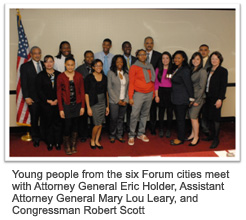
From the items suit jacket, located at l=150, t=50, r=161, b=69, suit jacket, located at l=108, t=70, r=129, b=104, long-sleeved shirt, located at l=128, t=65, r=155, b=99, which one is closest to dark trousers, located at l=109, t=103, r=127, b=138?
suit jacket, located at l=108, t=70, r=129, b=104

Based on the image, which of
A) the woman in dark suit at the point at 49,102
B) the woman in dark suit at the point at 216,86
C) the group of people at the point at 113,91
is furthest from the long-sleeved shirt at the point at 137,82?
the woman in dark suit at the point at 49,102

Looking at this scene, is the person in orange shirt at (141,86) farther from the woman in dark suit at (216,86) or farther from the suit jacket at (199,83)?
the woman in dark suit at (216,86)

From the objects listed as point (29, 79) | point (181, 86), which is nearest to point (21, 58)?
point (29, 79)

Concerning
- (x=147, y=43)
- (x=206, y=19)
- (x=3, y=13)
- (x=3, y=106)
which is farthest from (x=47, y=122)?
(x=206, y=19)

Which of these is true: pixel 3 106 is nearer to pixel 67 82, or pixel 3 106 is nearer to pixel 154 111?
pixel 67 82

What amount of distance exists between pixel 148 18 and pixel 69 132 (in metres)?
2.66

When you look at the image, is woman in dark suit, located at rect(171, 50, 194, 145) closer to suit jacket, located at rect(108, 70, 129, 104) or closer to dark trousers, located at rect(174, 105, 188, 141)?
dark trousers, located at rect(174, 105, 188, 141)

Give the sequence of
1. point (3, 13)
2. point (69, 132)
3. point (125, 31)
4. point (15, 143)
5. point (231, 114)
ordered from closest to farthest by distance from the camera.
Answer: point (3, 13) < point (69, 132) < point (15, 143) < point (125, 31) < point (231, 114)

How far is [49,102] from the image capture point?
3.51 metres

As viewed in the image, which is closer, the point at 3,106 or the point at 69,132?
the point at 3,106

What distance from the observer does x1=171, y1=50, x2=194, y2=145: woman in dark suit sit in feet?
11.8

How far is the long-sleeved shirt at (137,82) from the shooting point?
3.65m

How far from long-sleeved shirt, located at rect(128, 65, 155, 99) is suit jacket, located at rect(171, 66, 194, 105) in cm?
39

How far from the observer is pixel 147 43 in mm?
4215
